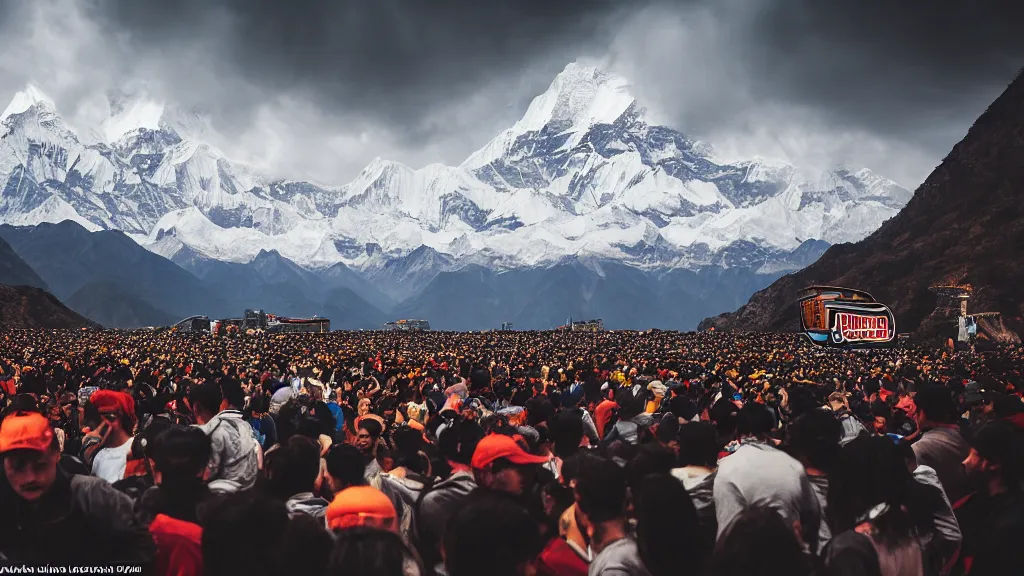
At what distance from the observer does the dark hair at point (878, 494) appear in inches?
174

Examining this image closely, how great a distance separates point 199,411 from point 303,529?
3932 mm

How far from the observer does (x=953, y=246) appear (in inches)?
3147

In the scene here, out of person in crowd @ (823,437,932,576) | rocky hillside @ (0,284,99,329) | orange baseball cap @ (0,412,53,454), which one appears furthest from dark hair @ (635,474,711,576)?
rocky hillside @ (0,284,99,329)

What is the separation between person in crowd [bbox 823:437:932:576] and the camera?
4320 mm

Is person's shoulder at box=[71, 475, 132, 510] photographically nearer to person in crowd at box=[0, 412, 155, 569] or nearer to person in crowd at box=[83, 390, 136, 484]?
person in crowd at box=[0, 412, 155, 569]

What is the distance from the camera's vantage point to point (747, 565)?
3223mm

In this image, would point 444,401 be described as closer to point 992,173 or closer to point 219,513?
point 219,513

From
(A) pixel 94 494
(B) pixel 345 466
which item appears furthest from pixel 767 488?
(A) pixel 94 494

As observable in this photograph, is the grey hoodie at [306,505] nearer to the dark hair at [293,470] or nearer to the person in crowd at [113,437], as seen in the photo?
the dark hair at [293,470]

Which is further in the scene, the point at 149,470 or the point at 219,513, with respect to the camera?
the point at 149,470

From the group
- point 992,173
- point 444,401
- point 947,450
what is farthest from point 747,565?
point 992,173

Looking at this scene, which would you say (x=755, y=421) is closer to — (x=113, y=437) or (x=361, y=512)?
(x=361, y=512)

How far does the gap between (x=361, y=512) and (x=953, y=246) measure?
294 feet

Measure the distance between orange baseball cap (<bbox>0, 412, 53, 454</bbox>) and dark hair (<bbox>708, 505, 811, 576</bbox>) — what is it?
344cm
